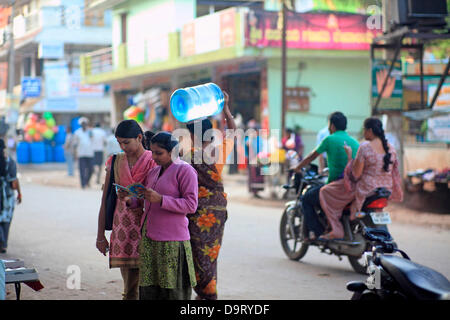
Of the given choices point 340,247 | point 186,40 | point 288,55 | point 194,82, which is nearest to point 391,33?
point 340,247

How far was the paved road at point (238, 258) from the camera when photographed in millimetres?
7621

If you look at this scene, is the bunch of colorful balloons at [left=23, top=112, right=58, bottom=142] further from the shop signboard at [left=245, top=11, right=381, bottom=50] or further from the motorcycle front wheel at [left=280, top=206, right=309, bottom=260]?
the motorcycle front wheel at [left=280, top=206, right=309, bottom=260]

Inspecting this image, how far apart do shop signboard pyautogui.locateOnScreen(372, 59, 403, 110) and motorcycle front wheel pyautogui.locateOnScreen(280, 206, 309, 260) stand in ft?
19.5

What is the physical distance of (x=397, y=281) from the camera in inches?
173

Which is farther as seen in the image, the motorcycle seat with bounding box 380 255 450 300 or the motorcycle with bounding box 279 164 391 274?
the motorcycle with bounding box 279 164 391 274

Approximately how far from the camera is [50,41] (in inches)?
1276

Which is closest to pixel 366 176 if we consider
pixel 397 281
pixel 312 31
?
pixel 397 281

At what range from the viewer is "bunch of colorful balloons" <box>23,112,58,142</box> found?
35.5 meters

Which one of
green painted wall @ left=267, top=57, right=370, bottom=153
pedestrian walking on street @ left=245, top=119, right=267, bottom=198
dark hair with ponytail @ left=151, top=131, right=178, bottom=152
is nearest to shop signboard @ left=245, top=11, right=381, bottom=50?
green painted wall @ left=267, top=57, right=370, bottom=153

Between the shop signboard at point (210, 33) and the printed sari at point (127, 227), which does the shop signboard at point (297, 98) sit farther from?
the printed sari at point (127, 227)

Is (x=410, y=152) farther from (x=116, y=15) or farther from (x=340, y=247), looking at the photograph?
(x=116, y=15)
